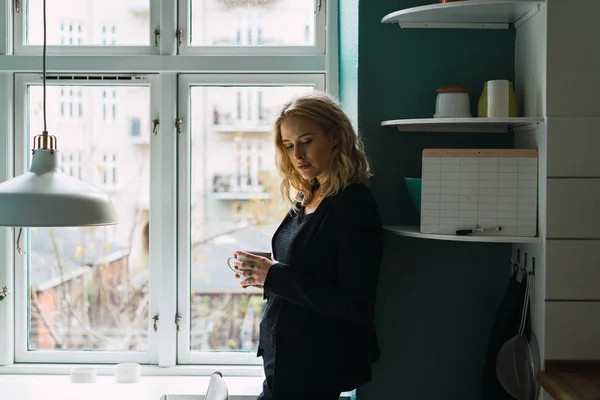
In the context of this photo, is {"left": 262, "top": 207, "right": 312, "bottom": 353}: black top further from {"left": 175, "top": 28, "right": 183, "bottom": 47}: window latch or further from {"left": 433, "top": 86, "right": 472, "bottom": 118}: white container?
{"left": 175, "top": 28, "right": 183, "bottom": 47}: window latch

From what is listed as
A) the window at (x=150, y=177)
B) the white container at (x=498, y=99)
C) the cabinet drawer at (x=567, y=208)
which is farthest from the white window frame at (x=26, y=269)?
the cabinet drawer at (x=567, y=208)

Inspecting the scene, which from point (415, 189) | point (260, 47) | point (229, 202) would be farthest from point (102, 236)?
point (415, 189)

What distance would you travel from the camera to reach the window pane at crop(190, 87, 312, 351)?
2.61 metres

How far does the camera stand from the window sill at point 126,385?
2.32 m

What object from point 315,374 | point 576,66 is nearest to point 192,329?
point 315,374

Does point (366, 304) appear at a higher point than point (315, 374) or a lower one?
higher

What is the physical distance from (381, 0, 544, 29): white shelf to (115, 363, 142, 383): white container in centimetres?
142

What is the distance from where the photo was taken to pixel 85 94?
2.63 meters

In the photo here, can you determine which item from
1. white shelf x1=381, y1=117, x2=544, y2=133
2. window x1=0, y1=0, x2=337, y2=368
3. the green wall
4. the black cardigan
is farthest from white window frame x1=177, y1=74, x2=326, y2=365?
the black cardigan

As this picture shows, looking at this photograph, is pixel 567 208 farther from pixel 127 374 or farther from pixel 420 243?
pixel 127 374

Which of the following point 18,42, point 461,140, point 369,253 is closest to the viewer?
point 369,253

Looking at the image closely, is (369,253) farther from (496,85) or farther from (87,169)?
(87,169)

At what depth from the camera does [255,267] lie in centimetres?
185

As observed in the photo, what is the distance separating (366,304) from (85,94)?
1.43 meters
